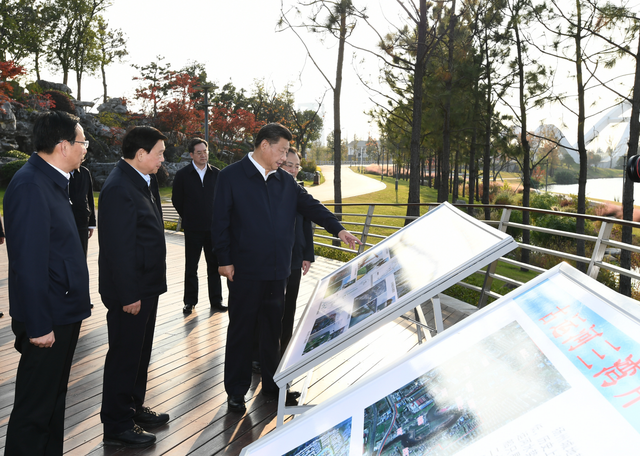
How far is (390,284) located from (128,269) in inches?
51.1

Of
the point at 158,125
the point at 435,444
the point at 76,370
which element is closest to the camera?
the point at 435,444

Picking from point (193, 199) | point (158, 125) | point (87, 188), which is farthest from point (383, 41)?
point (158, 125)

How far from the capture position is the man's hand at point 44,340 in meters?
1.78

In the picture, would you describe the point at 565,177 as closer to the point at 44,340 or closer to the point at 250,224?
the point at 250,224

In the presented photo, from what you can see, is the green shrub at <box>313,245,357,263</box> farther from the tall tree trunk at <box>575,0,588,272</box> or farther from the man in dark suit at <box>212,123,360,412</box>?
the tall tree trunk at <box>575,0,588,272</box>

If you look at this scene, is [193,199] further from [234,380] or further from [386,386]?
[386,386]

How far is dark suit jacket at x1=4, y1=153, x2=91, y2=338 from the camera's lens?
177 cm

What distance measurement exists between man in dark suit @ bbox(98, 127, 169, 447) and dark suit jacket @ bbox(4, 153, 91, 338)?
0.27 metres

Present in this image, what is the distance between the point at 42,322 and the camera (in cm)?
179

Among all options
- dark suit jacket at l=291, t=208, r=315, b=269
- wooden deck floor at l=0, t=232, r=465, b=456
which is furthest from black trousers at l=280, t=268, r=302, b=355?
wooden deck floor at l=0, t=232, r=465, b=456

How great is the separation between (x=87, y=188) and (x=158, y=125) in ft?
79.7

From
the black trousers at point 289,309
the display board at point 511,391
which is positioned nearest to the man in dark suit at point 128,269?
the black trousers at point 289,309

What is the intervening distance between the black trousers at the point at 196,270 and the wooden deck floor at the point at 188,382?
0.17m

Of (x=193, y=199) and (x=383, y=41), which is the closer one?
(x=193, y=199)
